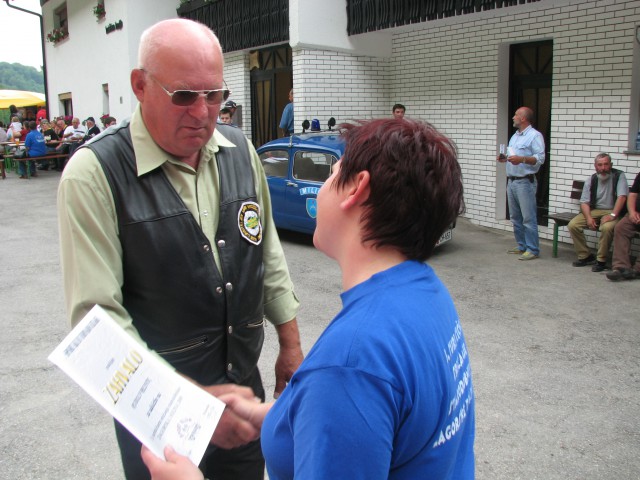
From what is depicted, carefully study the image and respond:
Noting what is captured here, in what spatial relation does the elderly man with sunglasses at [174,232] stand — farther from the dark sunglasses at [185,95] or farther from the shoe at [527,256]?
the shoe at [527,256]

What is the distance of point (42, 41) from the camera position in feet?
77.6

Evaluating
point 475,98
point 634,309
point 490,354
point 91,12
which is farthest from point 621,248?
point 91,12

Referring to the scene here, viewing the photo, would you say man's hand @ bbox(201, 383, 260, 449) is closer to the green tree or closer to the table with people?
the table with people

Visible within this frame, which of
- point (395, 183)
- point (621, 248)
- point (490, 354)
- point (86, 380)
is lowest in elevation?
point (490, 354)

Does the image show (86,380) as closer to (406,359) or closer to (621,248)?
(406,359)

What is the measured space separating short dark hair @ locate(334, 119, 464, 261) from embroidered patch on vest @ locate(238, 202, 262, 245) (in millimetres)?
894

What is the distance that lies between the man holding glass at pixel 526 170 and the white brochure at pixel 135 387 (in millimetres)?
7247

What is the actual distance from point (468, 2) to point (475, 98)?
1.82m

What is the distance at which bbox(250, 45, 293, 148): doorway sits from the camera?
12859mm

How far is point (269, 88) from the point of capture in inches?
524

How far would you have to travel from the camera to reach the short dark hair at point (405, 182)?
1.26m

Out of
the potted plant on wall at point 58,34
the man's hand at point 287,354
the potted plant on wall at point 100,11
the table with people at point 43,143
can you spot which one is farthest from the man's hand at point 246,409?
the potted plant on wall at point 58,34

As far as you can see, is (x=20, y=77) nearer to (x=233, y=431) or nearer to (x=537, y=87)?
(x=537, y=87)

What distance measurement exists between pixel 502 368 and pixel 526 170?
13.2 ft
